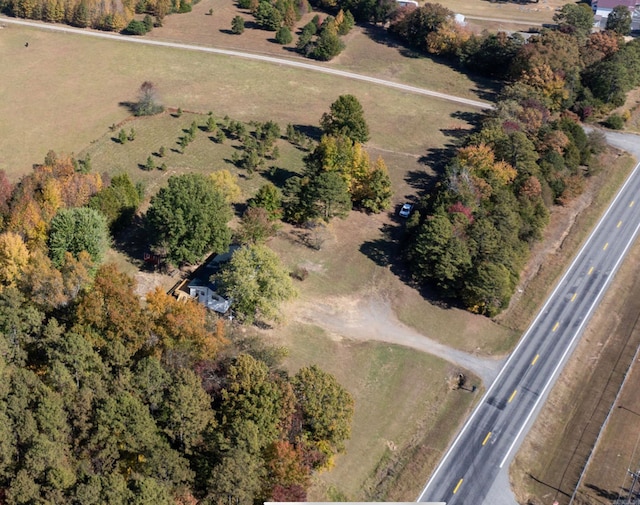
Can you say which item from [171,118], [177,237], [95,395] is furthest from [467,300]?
[171,118]

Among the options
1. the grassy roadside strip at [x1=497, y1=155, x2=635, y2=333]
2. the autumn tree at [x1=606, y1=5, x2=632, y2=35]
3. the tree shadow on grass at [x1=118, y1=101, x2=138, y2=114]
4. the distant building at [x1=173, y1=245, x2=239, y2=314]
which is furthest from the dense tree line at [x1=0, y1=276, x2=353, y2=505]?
the autumn tree at [x1=606, y1=5, x2=632, y2=35]

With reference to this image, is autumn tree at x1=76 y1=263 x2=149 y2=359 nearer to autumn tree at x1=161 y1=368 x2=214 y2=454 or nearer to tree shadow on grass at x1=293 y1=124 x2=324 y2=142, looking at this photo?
autumn tree at x1=161 y1=368 x2=214 y2=454

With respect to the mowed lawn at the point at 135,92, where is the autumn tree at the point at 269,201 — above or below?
below

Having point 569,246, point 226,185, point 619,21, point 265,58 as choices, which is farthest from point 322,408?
point 619,21

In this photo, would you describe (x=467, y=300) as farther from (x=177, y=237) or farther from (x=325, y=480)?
(x=177, y=237)

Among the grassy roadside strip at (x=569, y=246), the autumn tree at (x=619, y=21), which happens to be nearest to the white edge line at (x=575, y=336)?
the grassy roadside strip at (x=569, y=246)

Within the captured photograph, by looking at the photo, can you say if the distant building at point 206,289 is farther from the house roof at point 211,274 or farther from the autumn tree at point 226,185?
the autumn tree at point 226,185

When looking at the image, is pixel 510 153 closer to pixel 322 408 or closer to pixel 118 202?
pixel 322 408
